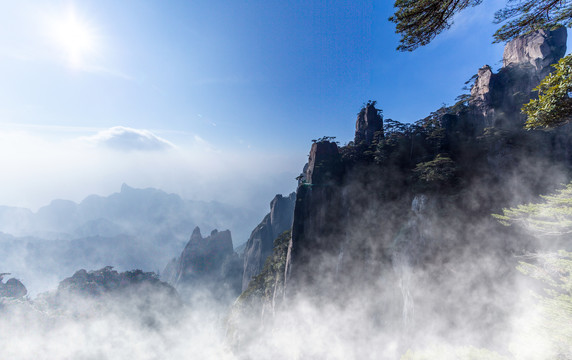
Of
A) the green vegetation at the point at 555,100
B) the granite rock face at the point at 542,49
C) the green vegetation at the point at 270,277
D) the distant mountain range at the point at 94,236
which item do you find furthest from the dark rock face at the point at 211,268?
the distant mountain range at the point at 94,236

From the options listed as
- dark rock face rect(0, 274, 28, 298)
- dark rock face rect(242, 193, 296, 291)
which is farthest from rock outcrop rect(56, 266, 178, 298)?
dark rock face rect(242, 193, 296, 291)

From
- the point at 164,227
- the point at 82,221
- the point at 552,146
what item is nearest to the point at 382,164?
the point at 552,146

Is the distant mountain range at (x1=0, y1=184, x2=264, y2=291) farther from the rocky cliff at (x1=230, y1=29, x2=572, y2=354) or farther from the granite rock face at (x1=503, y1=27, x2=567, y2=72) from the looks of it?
the granite rock face at (x1=503, y1=27, x2=567, y2=72)

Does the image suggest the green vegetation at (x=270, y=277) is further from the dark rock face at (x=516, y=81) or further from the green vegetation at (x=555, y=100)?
the dark rock face at (x=516, y=81)

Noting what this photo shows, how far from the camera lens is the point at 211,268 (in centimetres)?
5931

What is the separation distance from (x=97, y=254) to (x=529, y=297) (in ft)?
543

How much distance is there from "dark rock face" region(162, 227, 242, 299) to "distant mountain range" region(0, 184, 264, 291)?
3005 inches

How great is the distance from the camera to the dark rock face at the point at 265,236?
159 feet

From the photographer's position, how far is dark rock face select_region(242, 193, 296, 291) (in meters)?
48.5

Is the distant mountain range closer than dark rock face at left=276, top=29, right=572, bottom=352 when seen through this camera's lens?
No

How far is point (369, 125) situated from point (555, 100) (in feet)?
71.2

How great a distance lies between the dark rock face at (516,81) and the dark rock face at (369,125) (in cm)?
1006

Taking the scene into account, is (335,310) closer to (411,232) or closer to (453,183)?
(411,232)

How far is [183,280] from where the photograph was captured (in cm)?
5578
